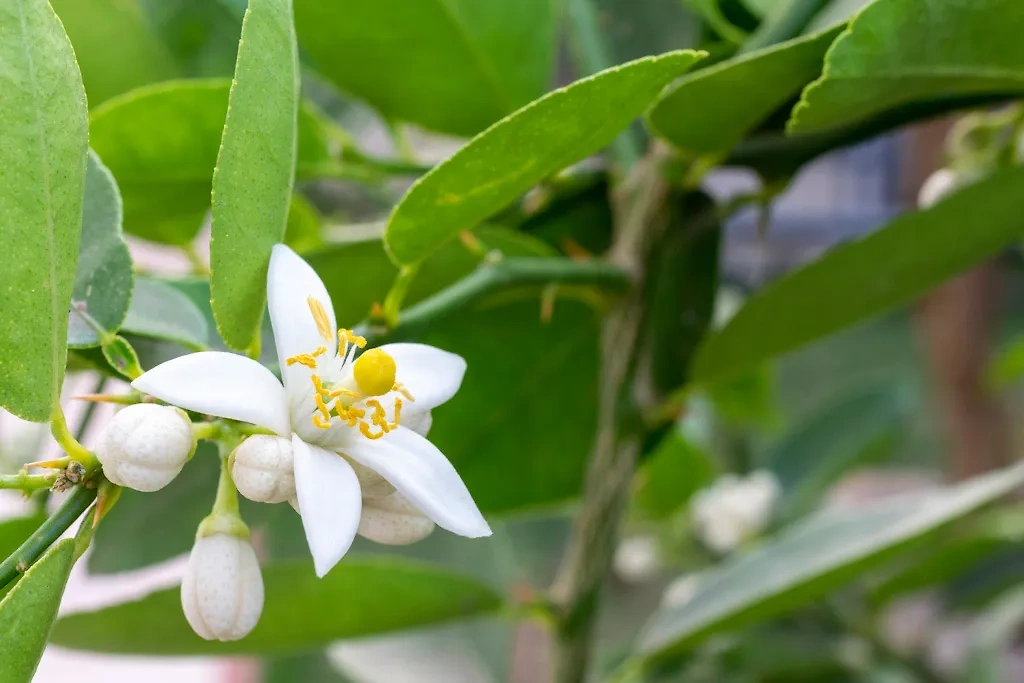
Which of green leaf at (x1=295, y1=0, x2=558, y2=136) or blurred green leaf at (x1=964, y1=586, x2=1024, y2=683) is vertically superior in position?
green leaf at (x1=295, y1=0, x2=558, y2=136)

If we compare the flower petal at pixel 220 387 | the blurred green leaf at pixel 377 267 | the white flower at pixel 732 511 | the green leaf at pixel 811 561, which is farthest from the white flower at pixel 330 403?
the white flower at pixel 732 511

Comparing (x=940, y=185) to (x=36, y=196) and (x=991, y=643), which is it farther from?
(x=991, y=643)

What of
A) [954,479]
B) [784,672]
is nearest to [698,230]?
[784,672]

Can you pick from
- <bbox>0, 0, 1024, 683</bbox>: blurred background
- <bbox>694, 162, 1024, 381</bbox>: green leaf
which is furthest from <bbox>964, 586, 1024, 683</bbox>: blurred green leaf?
<bbox>694, 162, 1024, 381</bbox>: green leaf

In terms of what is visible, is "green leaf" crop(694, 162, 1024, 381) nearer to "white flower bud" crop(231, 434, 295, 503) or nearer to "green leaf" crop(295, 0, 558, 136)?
"green leaf" crop(295, 0, 558, 136)

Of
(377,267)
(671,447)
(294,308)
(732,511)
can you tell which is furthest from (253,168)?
(732,511)

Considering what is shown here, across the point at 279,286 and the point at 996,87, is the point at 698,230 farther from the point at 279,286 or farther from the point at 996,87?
the point at 279,286
